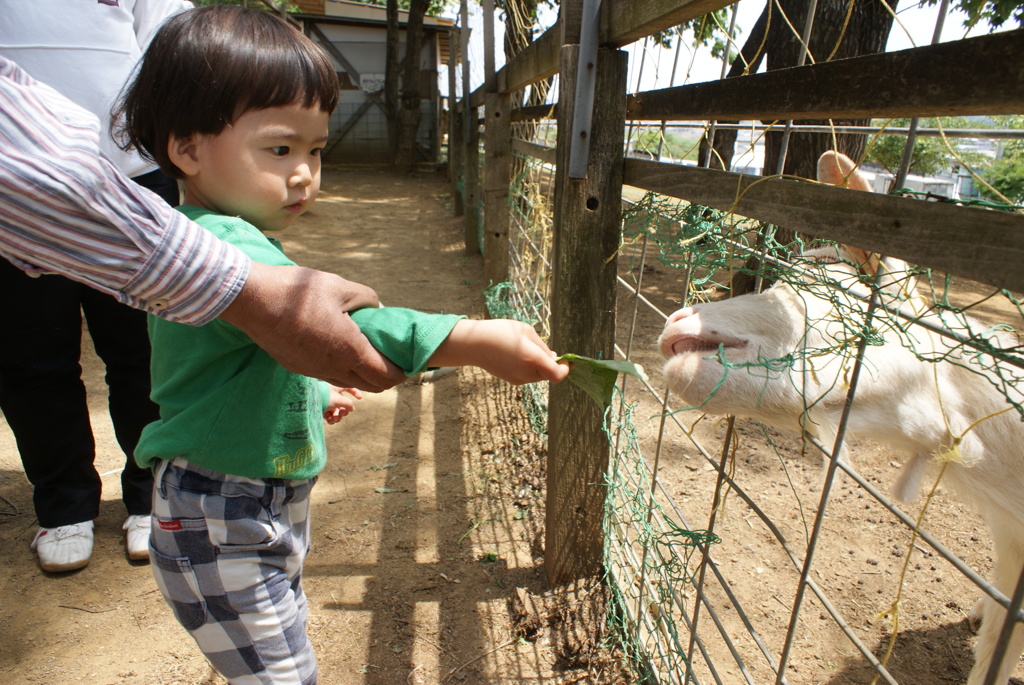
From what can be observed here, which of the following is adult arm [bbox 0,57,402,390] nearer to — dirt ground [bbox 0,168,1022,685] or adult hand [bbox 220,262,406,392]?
adult hand [bbox 220,262,406,392]

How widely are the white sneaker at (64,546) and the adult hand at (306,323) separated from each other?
191 cm

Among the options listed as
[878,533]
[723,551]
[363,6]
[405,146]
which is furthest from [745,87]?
[363,6]

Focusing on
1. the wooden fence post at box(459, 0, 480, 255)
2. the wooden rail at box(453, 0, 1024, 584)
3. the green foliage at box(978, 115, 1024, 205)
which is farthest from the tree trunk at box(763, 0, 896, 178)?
the wooden fence post at box(459, 0, 480, 255)

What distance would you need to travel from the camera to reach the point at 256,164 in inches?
43.9

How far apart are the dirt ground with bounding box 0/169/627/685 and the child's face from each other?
4.69 feet

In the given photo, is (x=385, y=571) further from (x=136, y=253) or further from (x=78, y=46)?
(x=78, y=46)

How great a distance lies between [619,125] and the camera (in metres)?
1.52

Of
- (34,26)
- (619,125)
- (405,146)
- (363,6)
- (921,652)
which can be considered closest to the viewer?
(619,125)

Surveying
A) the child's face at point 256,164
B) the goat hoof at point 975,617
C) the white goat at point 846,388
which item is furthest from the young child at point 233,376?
the goat hoof at point 975,617

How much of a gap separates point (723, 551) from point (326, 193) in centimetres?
994

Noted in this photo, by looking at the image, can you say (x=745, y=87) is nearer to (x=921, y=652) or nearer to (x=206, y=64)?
(x=206, y=64)

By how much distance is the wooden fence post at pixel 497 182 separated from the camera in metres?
4.02

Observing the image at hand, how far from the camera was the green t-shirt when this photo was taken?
1.12m

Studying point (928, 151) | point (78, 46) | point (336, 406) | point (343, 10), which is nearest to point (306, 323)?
point (336, 406)
